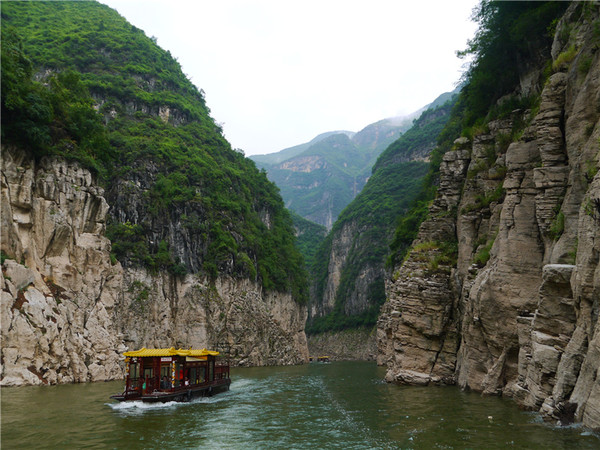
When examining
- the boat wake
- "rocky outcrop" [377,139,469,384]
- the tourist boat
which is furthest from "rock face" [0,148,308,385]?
"rocky outcrop" [377,139,469,384]

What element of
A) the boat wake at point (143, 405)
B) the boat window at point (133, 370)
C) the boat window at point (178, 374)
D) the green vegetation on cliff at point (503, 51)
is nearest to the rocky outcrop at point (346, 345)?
the green vegetation on cliff at point (503, 51)

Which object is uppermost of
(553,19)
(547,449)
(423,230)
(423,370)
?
(553,19)

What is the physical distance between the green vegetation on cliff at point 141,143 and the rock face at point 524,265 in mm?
29111

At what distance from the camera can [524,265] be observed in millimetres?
20859

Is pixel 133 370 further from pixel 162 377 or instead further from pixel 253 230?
pixel 253 230

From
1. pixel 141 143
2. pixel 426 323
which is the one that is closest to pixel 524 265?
pixel 426 323

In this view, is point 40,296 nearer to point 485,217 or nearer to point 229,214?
point 485,217

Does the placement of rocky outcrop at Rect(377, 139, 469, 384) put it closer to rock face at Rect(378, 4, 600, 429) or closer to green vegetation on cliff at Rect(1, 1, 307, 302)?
rock face at Rect(378, 4, 600, 429)

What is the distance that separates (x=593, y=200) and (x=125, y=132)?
62.5m

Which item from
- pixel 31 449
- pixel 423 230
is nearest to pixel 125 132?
pixel 423 230

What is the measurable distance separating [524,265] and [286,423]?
40.1ft

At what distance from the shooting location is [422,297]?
98.1ft

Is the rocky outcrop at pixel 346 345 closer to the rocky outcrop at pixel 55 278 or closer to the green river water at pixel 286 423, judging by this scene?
the rocky outcrop at pixel 55 278

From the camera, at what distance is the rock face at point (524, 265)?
1412 cm
